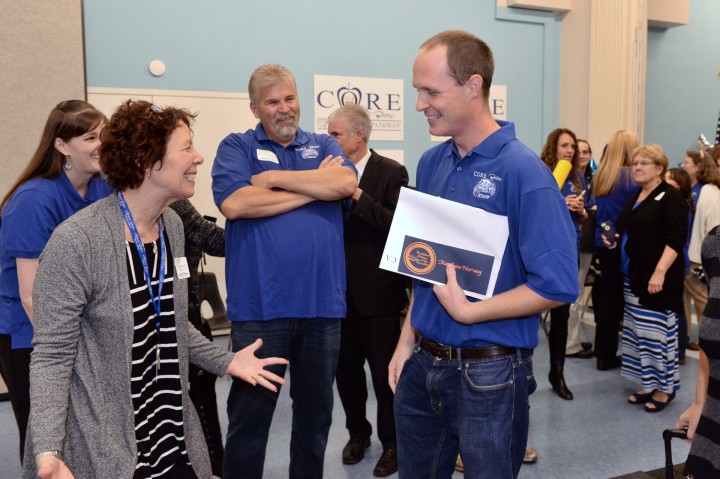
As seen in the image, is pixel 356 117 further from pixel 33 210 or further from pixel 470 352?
pixel 470 352

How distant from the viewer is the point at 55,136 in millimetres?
2391

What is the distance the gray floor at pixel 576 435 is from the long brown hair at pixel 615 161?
4.84 feet

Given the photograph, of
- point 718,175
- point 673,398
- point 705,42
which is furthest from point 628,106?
point 673,398

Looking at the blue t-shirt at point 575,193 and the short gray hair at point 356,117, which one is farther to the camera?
the blue t-shirt at point 575,193

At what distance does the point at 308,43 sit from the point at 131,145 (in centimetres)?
488

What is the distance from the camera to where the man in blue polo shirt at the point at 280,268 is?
7.84 feet

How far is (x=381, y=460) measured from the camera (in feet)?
10.7

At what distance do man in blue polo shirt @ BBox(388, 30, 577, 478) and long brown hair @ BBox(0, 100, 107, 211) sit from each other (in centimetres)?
135

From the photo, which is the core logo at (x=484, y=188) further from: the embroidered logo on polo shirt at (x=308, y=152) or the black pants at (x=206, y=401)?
the black pants at (x=206, y=401)

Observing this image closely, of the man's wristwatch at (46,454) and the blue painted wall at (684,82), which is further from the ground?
the blue painted wall at (684,82)

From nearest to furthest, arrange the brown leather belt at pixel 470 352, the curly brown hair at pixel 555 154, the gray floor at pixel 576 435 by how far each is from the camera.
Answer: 1. the brown leather belt at pixel 470 352
2. the gray floor at pixel 576 435
3. the curly brown hair at pixel 555 154

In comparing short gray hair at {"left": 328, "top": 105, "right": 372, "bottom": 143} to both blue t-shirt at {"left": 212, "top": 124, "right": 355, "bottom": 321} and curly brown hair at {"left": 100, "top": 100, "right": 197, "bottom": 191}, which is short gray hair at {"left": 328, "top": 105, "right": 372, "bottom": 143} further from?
curly brown hair at {"left": 100, "top": 100, "right": 197, "bottom": 191}

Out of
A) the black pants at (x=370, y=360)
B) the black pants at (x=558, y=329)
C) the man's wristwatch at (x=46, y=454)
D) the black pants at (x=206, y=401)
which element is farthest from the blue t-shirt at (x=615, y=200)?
the man's wristwatch at (x=46, y=454)

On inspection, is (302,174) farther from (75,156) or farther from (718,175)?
(718,175)
